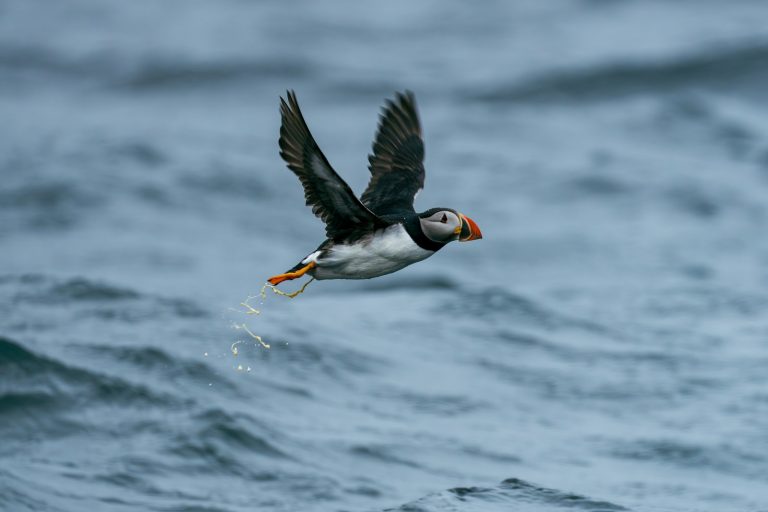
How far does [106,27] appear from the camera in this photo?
2509 cm

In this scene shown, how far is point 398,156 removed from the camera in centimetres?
940

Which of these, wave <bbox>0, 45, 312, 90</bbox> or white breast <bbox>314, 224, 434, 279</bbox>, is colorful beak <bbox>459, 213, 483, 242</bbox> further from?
wave <bbox>0, 45, 312, 90</bbox>

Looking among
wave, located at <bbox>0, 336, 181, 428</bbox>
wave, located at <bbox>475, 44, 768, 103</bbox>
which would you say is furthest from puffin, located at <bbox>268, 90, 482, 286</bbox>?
wave, located at <bbox>475, 44, 768, 103</bbox>

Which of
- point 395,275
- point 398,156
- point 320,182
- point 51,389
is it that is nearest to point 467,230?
point 320,182

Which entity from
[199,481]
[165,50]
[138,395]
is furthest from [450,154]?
[199,481]

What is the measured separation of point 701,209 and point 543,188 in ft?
7.03

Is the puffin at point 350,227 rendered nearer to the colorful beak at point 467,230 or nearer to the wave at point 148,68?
the colorful beak at point 467,230

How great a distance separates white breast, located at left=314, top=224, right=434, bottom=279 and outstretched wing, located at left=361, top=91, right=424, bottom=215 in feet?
4.05

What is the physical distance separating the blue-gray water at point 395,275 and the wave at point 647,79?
5 cm

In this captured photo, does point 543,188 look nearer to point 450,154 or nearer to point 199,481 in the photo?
point 450,154

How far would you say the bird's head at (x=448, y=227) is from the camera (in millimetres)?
7641

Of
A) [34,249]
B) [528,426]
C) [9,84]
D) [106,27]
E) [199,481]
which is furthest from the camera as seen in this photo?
[106,27]

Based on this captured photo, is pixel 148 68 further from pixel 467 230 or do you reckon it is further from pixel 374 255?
pixel 467 230

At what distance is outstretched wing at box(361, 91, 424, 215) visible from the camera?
917 centimetres
